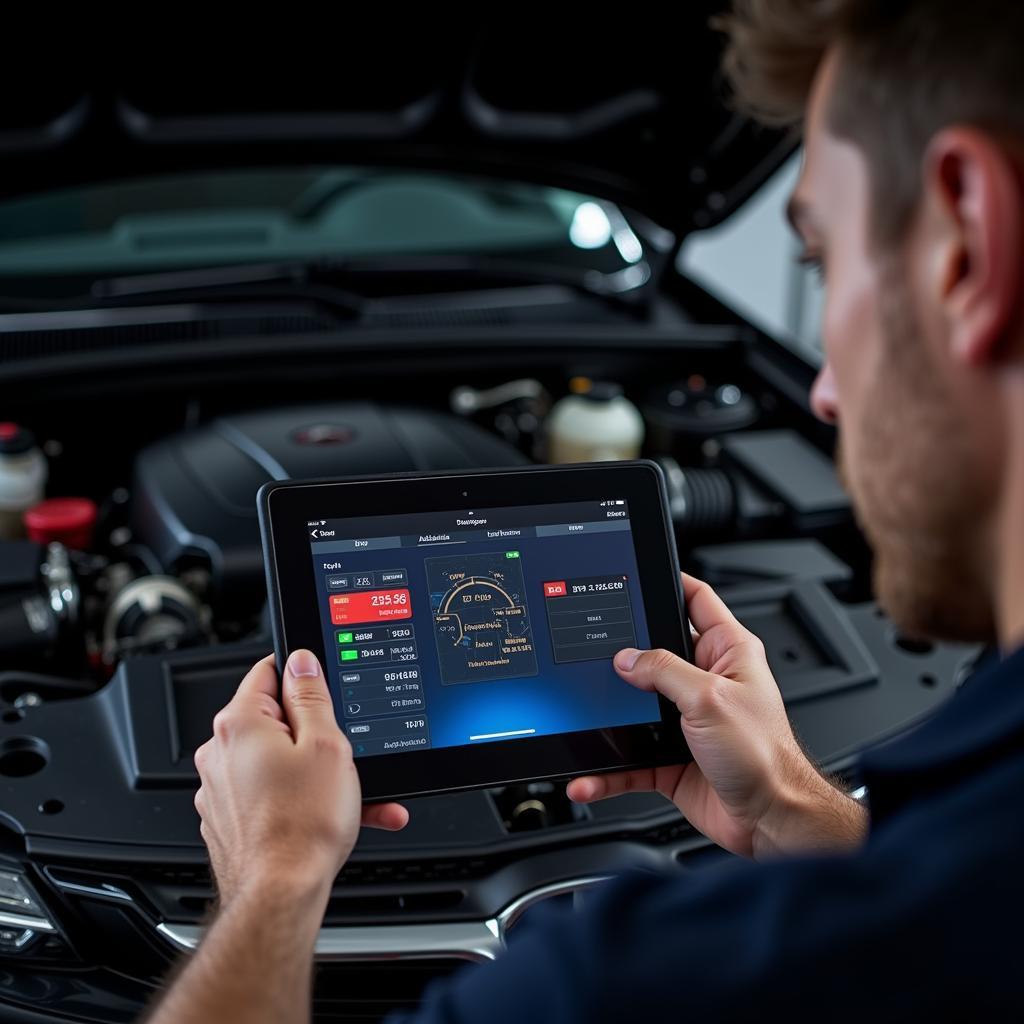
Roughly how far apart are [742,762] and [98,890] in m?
0.54

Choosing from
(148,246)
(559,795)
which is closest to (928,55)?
(559,795)

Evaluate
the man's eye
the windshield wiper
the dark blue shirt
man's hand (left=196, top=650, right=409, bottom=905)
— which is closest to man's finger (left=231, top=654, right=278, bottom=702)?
man's hand (left=196, top=650, right=409, bottom=905)

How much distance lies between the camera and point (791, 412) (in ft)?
5.79

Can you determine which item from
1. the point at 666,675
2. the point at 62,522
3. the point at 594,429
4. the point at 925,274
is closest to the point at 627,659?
the point at 666,675

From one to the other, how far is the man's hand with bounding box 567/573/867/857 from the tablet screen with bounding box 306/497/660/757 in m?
0.04

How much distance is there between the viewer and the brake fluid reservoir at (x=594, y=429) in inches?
61.2

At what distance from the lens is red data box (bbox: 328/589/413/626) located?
952 mm

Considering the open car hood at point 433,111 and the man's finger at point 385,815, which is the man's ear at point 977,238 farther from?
the open car hood at point 433,111

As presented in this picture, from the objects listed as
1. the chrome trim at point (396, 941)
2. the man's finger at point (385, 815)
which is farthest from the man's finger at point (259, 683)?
the chrome trim at point (396, 941)

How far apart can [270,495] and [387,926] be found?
370 millimetres

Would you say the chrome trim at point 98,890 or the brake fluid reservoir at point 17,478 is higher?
the brake fluid reservoir at point 17,478

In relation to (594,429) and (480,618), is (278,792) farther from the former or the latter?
(594,429)

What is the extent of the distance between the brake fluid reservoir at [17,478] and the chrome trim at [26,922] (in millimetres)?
560

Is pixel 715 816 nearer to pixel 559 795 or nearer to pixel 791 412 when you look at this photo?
pixel 559 795
